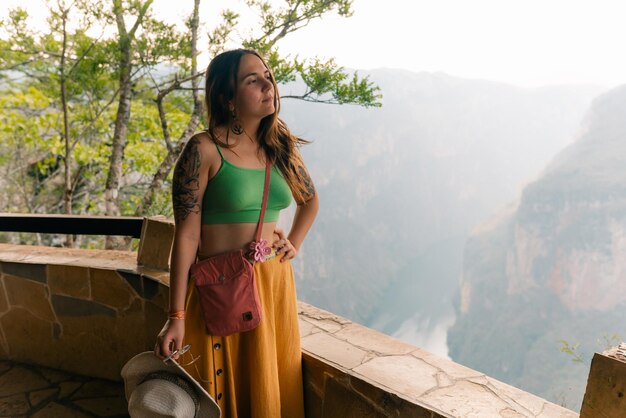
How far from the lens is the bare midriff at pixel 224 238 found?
1.30 meters

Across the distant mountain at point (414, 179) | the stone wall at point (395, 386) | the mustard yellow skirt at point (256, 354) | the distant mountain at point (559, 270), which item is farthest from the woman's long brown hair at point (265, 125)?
the distant mountain at point (414, 179)

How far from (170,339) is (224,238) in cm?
32

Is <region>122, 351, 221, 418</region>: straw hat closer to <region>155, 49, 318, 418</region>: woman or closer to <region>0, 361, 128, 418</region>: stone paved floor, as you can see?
<region>155, 49, 318, 418</region>: woman

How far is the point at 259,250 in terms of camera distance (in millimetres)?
1324

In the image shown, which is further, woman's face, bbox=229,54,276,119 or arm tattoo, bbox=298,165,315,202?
arm tattoo, bbox=298,165,315,202

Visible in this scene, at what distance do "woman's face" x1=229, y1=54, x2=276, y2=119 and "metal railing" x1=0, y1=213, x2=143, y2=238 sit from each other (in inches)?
49.4

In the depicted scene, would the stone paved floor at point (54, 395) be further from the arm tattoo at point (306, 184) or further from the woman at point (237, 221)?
the arm tattoo at point (306, 184)

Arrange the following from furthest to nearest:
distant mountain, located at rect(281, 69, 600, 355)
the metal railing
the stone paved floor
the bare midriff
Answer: distant mountain, located at rect(281, 69, 600, 355) → the metal railing → the stone paved floor → the bare midriff

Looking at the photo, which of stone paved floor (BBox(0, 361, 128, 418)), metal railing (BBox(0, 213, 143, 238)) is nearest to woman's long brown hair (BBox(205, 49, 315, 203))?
metal railing (BBox(0, 213, 143, 238))

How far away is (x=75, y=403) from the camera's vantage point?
2256 mm

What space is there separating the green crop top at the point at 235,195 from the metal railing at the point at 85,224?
46.3 inches

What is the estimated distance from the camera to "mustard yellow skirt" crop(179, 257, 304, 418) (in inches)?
52.8

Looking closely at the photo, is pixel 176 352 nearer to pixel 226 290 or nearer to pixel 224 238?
pixel 226 290

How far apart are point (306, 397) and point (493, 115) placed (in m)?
94.5
